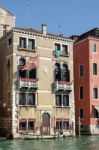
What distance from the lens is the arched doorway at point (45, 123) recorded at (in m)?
37.4

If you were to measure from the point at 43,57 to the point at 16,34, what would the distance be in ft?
12.0

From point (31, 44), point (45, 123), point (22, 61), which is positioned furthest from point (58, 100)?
point (31, 44)

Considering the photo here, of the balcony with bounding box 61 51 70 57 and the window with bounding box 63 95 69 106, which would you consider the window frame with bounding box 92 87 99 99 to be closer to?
the window with bounding box 63 95 69 106

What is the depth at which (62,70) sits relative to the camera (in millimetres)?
39375

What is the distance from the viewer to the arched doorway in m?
37.4

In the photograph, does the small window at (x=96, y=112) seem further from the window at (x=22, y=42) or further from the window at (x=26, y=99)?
the window at (x=22, y=42)

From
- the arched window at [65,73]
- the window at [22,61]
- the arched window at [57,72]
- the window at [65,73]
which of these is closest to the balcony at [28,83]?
the window at [22,61]

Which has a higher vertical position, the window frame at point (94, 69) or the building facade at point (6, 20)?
the building facade at point (6, 20)

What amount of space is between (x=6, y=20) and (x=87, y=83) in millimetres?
13221

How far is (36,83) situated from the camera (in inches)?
1462

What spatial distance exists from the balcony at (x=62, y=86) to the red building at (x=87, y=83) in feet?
12.7

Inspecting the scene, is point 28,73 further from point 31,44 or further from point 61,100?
point 61,100

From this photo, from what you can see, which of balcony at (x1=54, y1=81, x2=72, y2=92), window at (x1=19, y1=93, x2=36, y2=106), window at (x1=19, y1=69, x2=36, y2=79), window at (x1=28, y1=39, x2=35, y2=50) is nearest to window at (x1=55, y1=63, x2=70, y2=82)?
balcony at (x1=54, y1=81, x2=72, y2=92)

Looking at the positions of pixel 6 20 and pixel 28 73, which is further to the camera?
pixel 6 20
